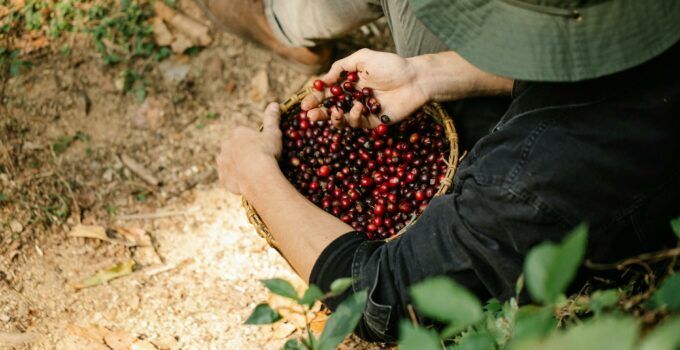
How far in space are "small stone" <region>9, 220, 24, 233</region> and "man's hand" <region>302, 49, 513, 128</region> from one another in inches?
68.6

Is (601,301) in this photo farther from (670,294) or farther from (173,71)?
(173,71)

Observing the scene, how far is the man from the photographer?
1.79 meters

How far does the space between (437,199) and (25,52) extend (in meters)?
2.86

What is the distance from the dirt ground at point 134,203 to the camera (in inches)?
122

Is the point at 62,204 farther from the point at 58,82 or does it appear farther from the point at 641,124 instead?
the point at 641,124

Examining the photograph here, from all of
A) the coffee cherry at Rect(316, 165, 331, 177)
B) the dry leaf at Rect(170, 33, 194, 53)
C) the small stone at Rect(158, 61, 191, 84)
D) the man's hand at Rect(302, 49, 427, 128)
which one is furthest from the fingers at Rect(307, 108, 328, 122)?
→ the dry leaf at Rect(170, 33, 194, 53)

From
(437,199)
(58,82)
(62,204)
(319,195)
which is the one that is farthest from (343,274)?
(58,82)

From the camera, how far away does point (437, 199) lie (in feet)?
7.51

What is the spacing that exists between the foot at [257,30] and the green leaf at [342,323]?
2806 millimetres

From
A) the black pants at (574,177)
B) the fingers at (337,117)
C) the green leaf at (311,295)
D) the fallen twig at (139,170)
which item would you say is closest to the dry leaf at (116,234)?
the fallen twig at (139,170)

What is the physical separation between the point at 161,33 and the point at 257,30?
62cm

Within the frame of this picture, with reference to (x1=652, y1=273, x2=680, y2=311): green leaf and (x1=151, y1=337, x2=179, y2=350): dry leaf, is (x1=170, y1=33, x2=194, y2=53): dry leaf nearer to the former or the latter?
(x1=151, y1=337, x2=179, y2=350): dry leaf

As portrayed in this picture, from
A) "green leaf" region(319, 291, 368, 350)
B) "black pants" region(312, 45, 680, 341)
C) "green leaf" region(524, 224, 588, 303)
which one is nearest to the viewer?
"green leaf" region(524, 224, 588, 303)

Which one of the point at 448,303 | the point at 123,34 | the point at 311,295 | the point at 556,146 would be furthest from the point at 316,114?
the point at 123,34
